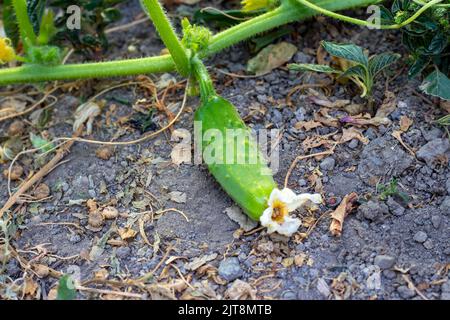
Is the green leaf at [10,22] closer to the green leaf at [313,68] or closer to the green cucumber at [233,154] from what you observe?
the green cucumber at [233,154]

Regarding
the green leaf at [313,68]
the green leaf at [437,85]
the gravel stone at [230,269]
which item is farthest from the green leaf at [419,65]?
the gravel stone at [230,269]

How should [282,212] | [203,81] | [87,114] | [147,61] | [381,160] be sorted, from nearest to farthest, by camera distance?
[282,212], [381,160], [203,81], [147,61], [87,114]

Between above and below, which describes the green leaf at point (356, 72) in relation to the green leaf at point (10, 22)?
below

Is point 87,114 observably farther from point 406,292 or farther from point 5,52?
point 406,292

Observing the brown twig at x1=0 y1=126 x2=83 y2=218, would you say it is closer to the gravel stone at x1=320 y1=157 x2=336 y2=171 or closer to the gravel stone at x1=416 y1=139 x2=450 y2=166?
the gravel stone at x1=320 y1=157 x2=336 y2=171

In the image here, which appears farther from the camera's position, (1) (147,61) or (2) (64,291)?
Answer: (1) (147,61)

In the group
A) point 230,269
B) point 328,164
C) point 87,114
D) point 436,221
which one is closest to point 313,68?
point 328,164

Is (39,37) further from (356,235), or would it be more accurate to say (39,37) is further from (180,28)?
(356,235)
